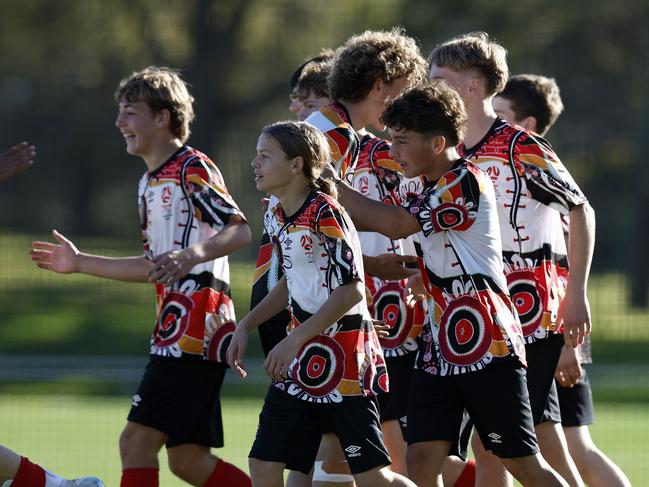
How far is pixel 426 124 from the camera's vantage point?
195 inches

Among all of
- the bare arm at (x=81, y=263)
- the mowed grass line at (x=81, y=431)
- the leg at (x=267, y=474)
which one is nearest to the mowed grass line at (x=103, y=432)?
the mowed grass line at (x=81, y=431)

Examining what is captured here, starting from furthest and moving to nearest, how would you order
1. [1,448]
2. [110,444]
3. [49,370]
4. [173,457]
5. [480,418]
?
[49,370], [110,444], [173,457], [1,448], [480,418]

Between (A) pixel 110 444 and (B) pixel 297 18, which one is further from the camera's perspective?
(B) pixel 297 18

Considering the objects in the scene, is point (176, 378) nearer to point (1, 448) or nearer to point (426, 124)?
point (1, 448)

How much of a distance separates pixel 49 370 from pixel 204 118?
3.48 m

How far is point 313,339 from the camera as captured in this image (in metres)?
4.82

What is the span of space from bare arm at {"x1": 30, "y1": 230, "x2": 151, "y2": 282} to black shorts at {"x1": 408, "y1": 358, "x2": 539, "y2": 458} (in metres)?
1.50

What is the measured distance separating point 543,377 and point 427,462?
0.69 meters

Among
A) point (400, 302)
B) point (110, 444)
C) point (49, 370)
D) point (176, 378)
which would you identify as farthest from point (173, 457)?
point (49, 370)

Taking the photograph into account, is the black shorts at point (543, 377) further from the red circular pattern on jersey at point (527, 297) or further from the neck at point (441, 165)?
the neck at point (441, 165)

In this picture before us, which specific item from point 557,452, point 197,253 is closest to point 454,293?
point 557,452

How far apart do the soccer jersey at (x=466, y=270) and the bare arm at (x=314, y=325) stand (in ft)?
1.41

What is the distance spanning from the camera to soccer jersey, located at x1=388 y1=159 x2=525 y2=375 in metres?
4.88

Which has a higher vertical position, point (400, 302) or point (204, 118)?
point (204, 118)
